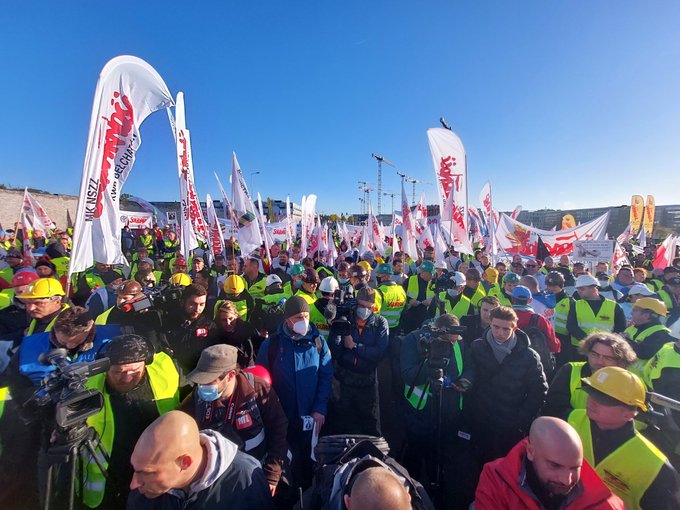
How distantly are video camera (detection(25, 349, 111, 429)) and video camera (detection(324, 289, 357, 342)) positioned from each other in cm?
202

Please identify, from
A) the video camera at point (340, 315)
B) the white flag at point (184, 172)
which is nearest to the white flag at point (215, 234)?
the white flag at point (184, 172)

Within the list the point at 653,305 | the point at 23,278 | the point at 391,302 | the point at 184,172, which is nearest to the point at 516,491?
the point at 653,305

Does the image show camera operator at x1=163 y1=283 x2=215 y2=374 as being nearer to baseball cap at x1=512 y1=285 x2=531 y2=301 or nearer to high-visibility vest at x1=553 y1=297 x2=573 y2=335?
baseball cap at x1=512 y1=285 x2=531 y2=301

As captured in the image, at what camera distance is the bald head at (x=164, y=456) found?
1415 millimetres

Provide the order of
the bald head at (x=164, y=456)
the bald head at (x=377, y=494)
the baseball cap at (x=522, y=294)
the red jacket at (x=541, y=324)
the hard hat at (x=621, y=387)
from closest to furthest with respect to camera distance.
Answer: the bald head at (x=377, y=494) < the bald head at (x=164, y=456) < the hard hat at (x=621, y=387) < the red jacket at (x=541, y=324) < the baseball cap at (x=522, y=294)

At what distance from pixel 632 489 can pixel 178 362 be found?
3616 millimetres

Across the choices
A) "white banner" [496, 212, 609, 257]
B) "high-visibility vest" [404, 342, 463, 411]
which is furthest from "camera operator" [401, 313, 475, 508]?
"white banner" [496, 212, 609, 257]

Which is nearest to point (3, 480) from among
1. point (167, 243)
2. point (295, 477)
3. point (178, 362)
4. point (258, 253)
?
point (178, 362)

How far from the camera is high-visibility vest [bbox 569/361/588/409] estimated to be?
2.52 metres

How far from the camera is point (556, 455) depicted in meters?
1.61

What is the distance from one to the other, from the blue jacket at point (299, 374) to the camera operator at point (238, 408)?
21.5 inches

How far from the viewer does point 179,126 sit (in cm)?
517

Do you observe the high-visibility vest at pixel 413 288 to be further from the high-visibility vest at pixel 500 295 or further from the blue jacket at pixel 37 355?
the blue jacket at pixel 37 355

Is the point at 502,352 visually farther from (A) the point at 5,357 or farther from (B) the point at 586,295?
(A) the point at 5,357
